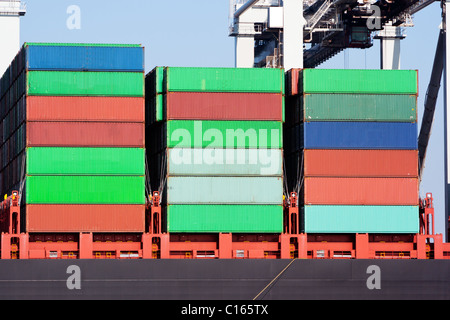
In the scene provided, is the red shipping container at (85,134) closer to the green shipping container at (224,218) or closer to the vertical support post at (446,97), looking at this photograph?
the green shipping container at (224,218)

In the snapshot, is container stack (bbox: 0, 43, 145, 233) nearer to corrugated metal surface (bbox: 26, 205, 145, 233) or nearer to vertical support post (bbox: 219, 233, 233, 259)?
corrugated metal surface (bbox: 26, 205, 145, 233)

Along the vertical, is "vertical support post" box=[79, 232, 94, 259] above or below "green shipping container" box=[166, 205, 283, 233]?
below

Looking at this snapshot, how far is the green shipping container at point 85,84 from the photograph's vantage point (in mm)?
59656

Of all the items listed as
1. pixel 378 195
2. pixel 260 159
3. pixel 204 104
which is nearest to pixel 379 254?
pixel 378 195

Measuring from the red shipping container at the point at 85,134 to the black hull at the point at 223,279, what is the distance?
6.36 meters

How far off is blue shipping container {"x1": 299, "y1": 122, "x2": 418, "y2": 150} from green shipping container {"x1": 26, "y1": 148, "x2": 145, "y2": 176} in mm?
9521

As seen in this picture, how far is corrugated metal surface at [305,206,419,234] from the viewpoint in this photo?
2372 inches

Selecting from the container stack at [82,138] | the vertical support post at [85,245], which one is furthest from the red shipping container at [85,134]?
the vertical support post at [85,245]

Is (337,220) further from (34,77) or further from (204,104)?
(34,77)

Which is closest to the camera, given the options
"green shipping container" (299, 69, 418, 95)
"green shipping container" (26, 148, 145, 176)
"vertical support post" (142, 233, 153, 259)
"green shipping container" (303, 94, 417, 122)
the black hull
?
the black hull

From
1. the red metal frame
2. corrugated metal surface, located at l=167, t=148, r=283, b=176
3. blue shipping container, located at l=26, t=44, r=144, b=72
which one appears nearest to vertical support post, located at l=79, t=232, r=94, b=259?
the red metal frame

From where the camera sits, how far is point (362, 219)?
6050 cm

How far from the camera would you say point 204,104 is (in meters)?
60.6

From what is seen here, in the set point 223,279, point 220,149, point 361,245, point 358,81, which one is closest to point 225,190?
point 220,149
